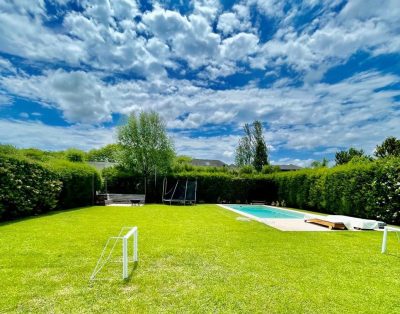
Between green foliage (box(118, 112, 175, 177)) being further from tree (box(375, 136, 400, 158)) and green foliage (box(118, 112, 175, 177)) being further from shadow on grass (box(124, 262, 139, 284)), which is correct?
tree (box(375, 136, 400, 158))

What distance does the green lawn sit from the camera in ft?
10.9

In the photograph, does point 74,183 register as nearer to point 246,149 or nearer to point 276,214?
point 276,214

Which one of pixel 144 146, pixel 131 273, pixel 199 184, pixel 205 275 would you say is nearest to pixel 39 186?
pixel 131 273

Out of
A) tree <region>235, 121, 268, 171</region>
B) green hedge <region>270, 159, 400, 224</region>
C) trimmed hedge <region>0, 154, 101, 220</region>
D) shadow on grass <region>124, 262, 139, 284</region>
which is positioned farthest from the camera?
tree <region>235, 121, 268, 171</region>

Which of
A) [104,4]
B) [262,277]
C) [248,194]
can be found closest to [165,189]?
[248,194]

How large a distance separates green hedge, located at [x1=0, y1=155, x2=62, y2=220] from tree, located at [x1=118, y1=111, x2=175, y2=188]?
861cm

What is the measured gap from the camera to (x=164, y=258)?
5.27m

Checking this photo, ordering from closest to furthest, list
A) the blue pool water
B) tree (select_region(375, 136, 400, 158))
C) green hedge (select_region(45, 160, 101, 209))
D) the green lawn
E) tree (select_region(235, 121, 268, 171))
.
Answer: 1. the green lawn
2. the blue pool water
3. green hedge (select_region(45, 160, 101, 209))
4. tree (select_region(375, 136, 400, 158))
5. tree (select_region(235, 121, 268, 171))

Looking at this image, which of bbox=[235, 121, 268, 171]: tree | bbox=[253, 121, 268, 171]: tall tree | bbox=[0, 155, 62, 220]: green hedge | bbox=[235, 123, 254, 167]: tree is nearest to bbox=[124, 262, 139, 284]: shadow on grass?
bbox=[0, 155, 62, 220]: green hedge

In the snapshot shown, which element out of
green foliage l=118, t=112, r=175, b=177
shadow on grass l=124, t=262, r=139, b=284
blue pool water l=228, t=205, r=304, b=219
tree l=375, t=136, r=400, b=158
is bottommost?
blue pool water l=228, t=205, r=304, b=219

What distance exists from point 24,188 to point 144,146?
449 inches

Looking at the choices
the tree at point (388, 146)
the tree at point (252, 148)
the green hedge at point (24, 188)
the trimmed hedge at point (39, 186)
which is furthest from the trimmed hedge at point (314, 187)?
the tree at point (388, 146)

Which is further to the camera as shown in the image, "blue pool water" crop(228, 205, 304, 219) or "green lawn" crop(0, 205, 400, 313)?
"blue pool water" crop(228, 205, 304, 219)

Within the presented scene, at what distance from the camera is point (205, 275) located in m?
4.34
